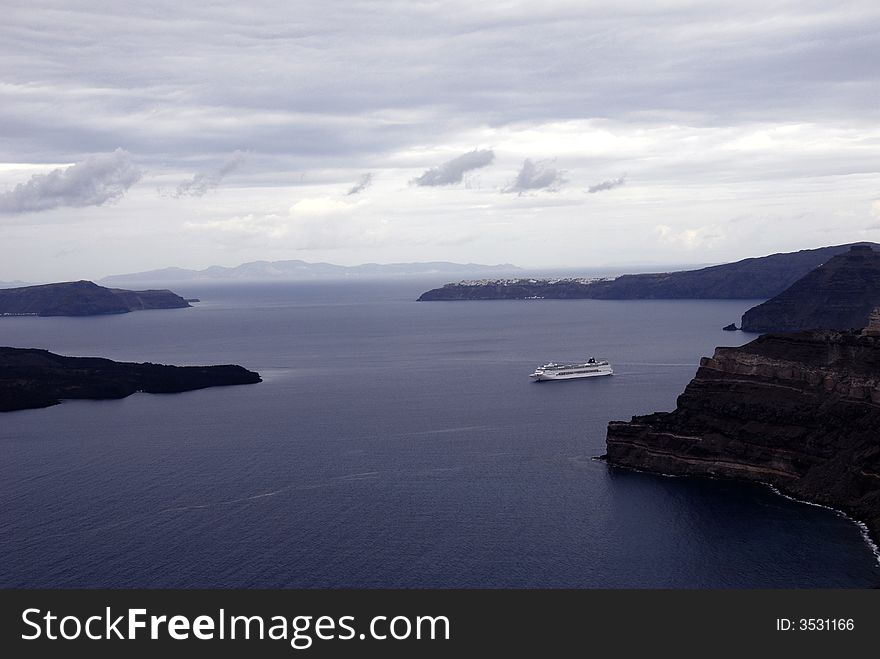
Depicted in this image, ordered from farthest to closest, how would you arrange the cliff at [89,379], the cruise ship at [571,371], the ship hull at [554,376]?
the cruise ship at [571,371] → the ship hull at [554,376] → the cliff at [89,379]

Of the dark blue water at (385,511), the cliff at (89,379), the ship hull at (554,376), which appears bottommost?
the dark blue water at (385,511)

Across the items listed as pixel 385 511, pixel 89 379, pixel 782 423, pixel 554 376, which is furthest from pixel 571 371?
pixel 385 511

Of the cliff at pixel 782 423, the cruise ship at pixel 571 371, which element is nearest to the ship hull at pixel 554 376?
the cruise ship at pixel 571 371

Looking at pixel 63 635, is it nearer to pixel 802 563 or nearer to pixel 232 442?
pixel 802 563

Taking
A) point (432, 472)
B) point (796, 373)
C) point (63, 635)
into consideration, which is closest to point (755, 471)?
point (796, 373)

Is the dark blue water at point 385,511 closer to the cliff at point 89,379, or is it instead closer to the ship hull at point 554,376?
the cliff at point 89,379

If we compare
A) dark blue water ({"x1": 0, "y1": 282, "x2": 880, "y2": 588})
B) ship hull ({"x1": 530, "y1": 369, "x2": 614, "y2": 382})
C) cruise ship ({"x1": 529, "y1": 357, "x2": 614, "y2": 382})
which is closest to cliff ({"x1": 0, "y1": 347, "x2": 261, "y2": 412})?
dark blue water ({"x1": 0, "y1": 282, "x2": 880, "y2": 588})

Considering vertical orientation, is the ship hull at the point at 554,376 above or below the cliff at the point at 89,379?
below
